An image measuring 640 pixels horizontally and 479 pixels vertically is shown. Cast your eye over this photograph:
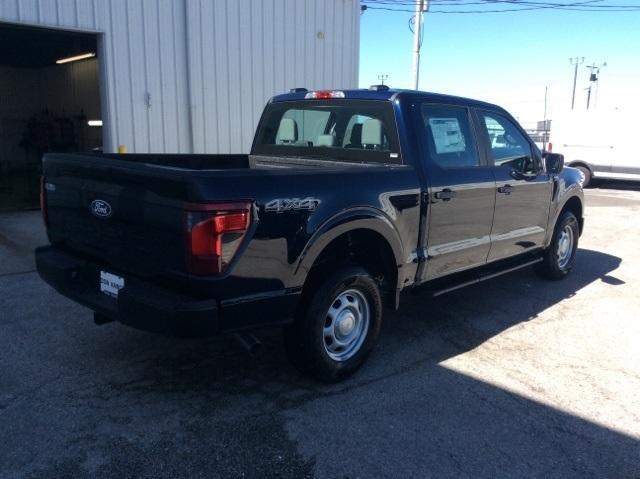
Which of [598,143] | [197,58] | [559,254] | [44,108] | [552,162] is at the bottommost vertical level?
[559,254]

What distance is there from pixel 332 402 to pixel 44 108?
20.7 metres

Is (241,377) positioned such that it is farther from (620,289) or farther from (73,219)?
(620,289)

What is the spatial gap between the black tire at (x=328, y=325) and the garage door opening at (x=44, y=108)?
1631cm

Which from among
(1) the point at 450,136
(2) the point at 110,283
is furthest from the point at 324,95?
(2) the point at 110,283

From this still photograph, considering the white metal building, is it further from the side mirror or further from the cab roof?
the side mirror

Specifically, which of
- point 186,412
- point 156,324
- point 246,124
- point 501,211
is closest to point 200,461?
point 186,412

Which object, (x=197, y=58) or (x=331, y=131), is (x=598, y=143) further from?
(x=331, y=131)

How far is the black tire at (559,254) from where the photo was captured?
6328 millimetres

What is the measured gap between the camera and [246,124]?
10734 millimetres

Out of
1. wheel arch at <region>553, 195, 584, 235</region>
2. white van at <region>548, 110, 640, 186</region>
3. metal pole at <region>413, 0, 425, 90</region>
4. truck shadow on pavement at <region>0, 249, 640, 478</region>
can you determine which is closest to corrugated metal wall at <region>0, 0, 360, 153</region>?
metal pole at <region>413, 0, 425, 90</region>

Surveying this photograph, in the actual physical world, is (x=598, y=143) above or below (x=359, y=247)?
above

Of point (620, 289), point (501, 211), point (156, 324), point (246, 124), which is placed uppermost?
Result: point (246, 124)

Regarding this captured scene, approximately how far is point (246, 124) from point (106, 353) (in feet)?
24.0

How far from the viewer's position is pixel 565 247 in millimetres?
6625
